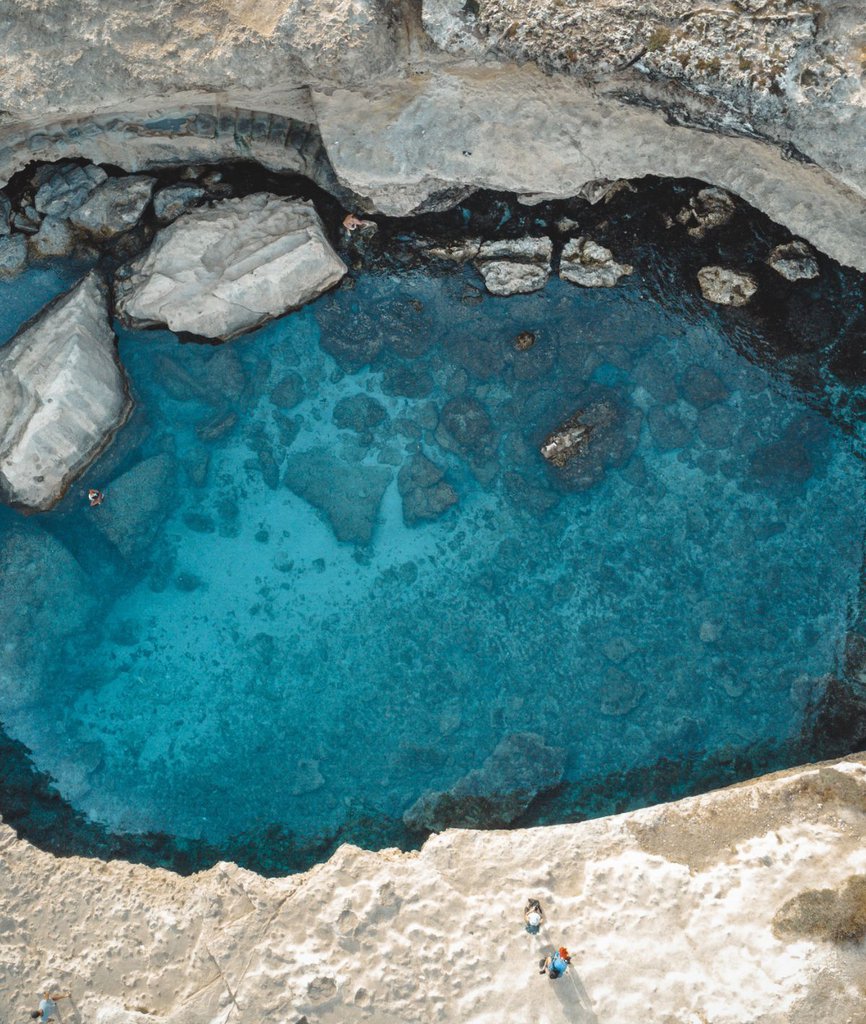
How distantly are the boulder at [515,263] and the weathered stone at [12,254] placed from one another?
5.98m

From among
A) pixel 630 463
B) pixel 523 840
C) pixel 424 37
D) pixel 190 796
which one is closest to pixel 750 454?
pixel 630 463

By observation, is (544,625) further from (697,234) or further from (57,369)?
(57,369)

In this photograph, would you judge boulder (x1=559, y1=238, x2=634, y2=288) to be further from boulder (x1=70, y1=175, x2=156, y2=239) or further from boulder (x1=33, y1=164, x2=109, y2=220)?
boulder (x1=33, y1=164, x2=109, y2=220)

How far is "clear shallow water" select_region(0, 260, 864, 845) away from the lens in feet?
33.8

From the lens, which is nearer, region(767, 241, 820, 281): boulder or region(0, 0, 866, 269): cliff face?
region(0, 0, 866, 269): cliff face

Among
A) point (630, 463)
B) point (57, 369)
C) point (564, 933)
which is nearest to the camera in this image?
point (564, 933)

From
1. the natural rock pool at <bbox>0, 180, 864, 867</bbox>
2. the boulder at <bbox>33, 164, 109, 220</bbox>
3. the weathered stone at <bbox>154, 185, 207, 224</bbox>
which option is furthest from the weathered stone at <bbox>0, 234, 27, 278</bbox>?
the weathered stone at <bbox>154, 185, 207, 224</bbox>

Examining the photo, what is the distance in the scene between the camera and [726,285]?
1049 cm

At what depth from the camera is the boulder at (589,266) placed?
34.8 ft

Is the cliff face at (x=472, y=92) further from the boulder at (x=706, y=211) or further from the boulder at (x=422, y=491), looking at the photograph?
the boulder at (x=422, y=491)

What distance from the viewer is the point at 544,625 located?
1048 cm

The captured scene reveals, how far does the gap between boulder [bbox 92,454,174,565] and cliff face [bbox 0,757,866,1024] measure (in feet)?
12.7

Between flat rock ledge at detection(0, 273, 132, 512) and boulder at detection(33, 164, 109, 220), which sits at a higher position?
boulder at detection(33, 164, 109, 220)

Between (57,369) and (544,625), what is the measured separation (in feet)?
22.8
